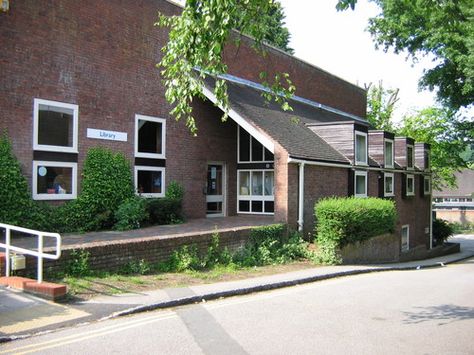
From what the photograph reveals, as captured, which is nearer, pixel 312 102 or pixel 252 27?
pixel 252 27

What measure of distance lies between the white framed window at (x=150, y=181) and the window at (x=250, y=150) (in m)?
4.33

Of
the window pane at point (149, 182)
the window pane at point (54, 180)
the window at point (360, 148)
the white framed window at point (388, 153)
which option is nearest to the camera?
the window pane at point (54, 180)

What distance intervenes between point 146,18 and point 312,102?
13.5m

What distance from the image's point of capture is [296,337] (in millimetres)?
6594

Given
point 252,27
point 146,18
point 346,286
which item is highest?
point 146,18

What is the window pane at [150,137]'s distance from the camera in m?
16.9

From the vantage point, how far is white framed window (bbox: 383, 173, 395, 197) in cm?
2424

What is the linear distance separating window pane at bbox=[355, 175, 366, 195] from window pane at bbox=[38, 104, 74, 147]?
12.3 m

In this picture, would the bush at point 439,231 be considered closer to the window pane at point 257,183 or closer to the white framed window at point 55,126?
the window pane at point 257,183

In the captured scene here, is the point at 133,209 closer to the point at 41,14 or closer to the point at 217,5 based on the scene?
the point at 41,14

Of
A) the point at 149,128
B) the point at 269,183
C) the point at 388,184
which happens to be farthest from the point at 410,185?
the point at 149,128

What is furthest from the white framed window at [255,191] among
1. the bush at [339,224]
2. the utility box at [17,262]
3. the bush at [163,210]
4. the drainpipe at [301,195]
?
the utility box at [17,262]

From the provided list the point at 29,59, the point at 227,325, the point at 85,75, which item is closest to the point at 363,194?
the point at 85,75

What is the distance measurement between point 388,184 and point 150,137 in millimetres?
13083
